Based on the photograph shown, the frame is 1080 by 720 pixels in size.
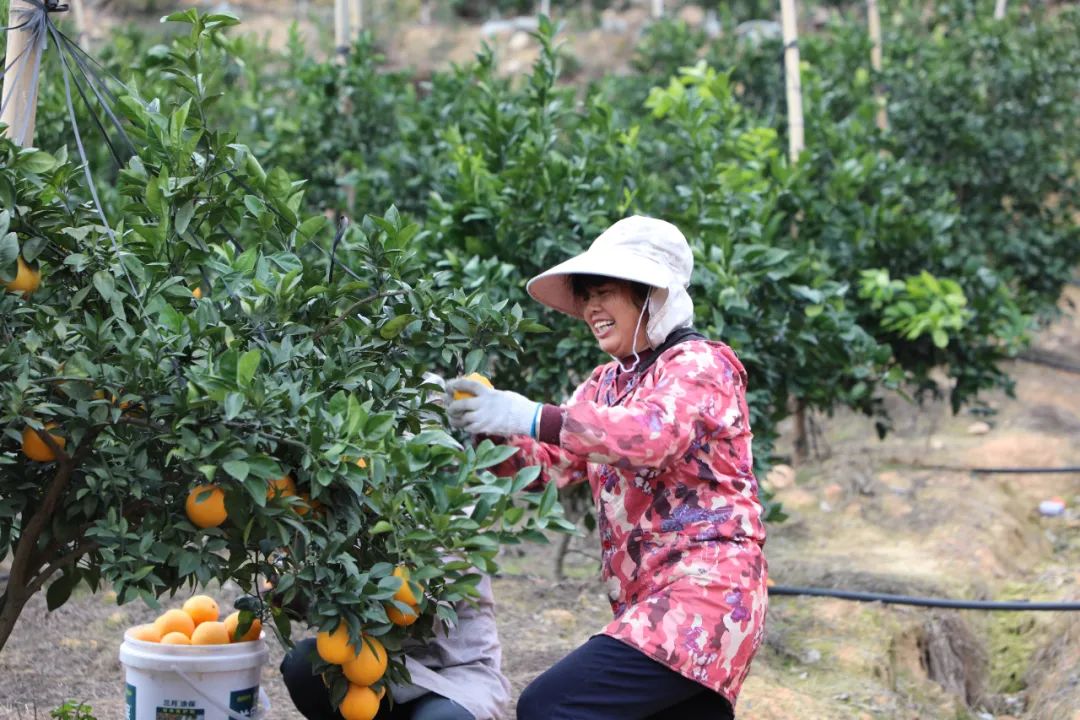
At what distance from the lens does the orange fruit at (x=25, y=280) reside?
94.3 inches

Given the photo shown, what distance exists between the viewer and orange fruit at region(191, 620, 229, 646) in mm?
2877

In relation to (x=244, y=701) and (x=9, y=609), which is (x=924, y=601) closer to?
(x=244, y=701)

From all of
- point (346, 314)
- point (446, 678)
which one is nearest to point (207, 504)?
point (346, 314)

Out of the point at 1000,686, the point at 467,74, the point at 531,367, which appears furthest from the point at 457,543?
the point at 467,74

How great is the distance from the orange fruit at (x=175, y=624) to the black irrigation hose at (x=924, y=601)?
3.16 meters

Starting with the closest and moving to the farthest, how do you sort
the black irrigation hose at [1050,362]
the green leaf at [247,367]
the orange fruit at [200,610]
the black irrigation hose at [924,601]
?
the green leaf at [247,367] < the orange fruit at [200,610] < the black irrigation hose at [924,601] < the black irrigation hose at [1050,362]

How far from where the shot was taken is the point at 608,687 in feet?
8.48

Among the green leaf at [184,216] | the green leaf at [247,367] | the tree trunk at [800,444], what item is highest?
the green leaf at [184,216]

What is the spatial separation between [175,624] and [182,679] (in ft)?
0.69

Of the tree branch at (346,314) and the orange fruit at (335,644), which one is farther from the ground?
the tree branch at (346,314)

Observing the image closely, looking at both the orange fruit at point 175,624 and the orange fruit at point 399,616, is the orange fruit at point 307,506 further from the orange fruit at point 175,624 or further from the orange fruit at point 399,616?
→ the orange fruit at point 175,624

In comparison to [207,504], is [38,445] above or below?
above

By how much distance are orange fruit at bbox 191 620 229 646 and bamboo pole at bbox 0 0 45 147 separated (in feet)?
3.81

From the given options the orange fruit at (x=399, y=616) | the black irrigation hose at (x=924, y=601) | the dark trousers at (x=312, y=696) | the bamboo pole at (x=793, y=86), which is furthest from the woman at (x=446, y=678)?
the bamboo pole at (x=793, y=86)
